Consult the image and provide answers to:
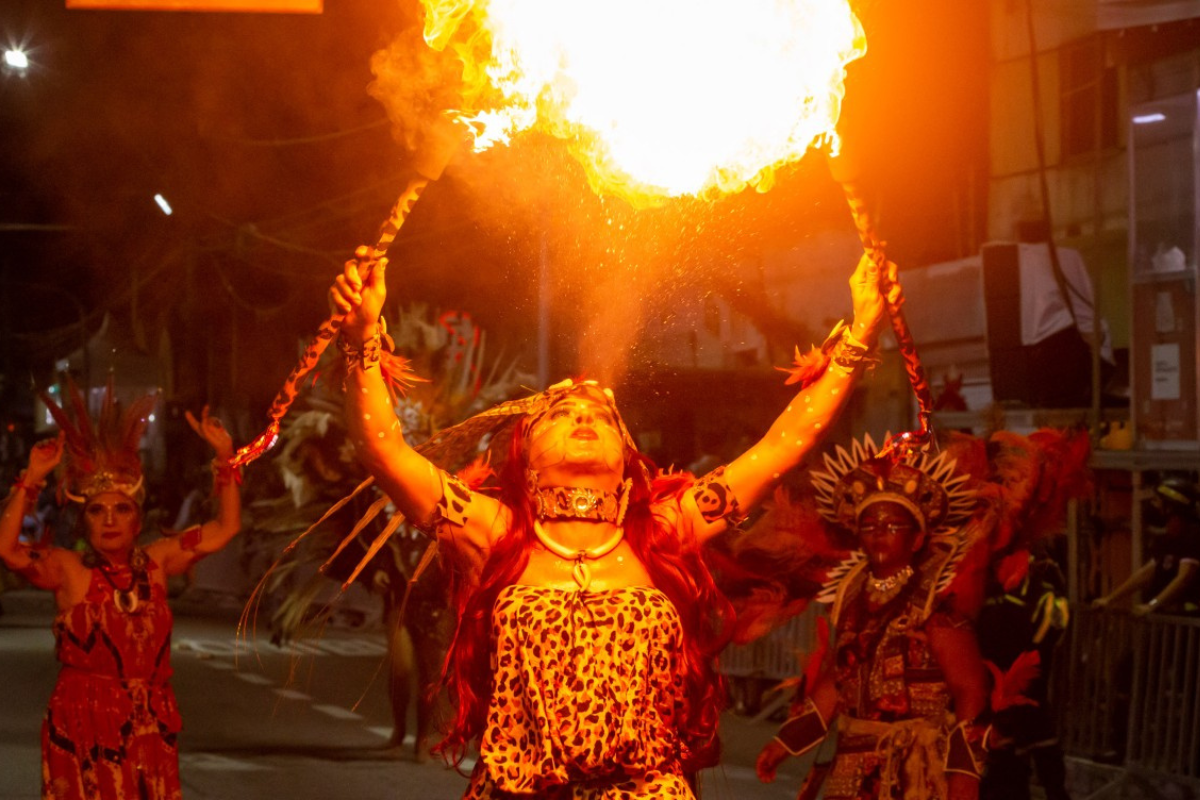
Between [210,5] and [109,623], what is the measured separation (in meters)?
2.69

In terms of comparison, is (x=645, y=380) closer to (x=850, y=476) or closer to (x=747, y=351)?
(x=850, y=476)

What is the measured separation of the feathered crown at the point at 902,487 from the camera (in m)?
6.64

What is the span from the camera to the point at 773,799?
383 inches

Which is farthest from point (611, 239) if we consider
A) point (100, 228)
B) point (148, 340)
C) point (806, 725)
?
point (148, 340)

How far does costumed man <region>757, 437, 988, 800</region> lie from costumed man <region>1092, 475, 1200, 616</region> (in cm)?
Result: 377

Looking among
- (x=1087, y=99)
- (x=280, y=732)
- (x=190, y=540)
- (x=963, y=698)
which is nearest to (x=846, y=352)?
(x=963, y=698)

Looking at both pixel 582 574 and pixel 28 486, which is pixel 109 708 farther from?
pixel 582 574

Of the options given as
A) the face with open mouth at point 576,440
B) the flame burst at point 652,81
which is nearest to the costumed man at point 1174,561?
the flame burst at point 652,81

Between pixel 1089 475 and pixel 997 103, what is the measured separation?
13970mm

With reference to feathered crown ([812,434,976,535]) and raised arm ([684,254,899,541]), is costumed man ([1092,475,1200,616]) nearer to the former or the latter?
feathered crown ([812,434,976,535])

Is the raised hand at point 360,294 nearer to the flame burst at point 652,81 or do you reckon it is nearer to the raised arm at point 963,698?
the flame burst at point 652,81

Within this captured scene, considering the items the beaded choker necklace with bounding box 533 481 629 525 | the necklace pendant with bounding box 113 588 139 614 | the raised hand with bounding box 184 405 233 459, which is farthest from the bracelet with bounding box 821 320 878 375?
the necklace pendant with bounding box 113 588 139 614

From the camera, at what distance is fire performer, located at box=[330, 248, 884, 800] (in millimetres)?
4652

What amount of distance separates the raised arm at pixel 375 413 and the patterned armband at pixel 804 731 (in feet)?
6.72
